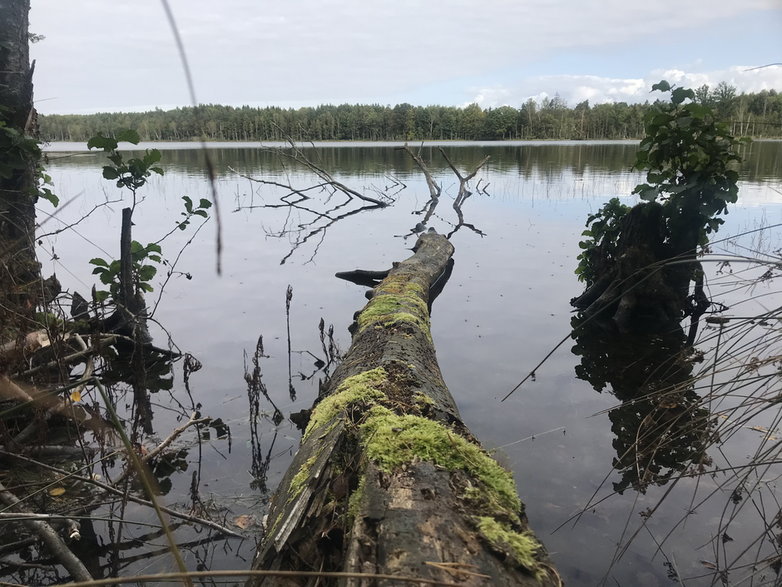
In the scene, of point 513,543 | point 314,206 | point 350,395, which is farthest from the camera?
point 314,206

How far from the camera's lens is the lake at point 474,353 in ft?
10.8

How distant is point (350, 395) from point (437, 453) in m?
0.88

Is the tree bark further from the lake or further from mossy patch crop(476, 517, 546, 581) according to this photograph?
mossy patch crop(476, 517, 546, 581)

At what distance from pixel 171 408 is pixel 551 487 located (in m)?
3.51

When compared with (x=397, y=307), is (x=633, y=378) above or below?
below

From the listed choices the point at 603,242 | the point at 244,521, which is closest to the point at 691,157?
the point at 603,242

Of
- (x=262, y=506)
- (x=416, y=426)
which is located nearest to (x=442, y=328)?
(x=262, y=506)

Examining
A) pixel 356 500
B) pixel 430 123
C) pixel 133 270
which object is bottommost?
pixel 356 500

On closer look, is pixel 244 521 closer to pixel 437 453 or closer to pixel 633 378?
pixel 437 453

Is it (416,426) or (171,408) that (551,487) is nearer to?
(416,426)

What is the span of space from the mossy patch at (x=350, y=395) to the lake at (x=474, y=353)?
874mm

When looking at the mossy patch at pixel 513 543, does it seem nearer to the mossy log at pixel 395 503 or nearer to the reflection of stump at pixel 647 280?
the mossy log at pixel 395 503

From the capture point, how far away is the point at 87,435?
4512mm

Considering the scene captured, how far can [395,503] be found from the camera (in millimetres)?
2205
